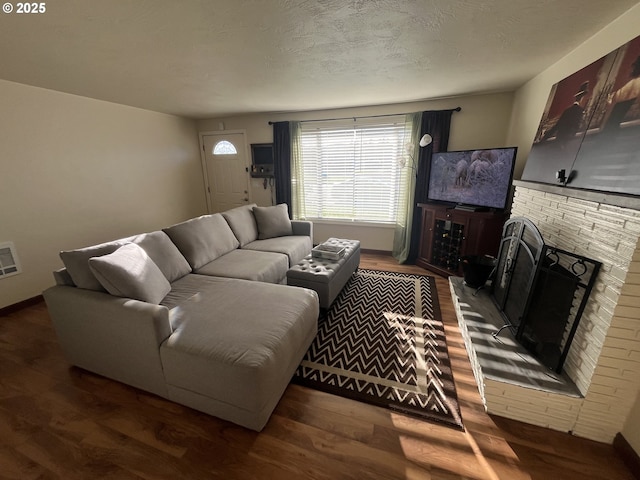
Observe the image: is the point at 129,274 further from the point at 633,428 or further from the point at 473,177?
the point at 473,177

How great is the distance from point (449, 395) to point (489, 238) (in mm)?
1935

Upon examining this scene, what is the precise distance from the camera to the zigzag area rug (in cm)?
158

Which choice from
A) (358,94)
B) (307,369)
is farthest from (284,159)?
(307,369)

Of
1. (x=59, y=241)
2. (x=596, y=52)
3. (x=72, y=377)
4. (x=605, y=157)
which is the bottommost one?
(x=72, y=377)

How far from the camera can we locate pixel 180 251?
7.97 ft

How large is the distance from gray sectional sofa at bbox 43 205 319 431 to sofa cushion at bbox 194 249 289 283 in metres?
0.19

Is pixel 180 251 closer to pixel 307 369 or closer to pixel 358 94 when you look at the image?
pixel 307 369

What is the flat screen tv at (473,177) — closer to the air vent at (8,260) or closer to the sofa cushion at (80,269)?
the sofa cushion at (80,269)

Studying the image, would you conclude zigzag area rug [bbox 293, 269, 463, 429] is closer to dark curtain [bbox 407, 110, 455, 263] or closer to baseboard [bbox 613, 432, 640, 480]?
baseboard [bbox 613, 432, 640, 480]

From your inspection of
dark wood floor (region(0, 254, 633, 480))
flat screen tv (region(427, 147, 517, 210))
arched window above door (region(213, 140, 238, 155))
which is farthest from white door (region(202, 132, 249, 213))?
dark wood floor (region(0, 254, 633, 480))

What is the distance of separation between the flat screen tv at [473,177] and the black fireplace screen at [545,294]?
2.93 ft

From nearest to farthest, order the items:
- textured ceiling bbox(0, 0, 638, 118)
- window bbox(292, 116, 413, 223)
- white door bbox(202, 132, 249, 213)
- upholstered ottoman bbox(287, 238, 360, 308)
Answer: textured ceiling bbox(0, 0, 638, 118) → upholstered ottoman bbox(287, 238, 360, 308) → window bbox(292, 116, 413, 223) → white door bbox(202, 132, 249, 213)

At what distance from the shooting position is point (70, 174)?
9.85 feet

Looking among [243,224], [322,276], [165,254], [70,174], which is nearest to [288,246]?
[243,224]
